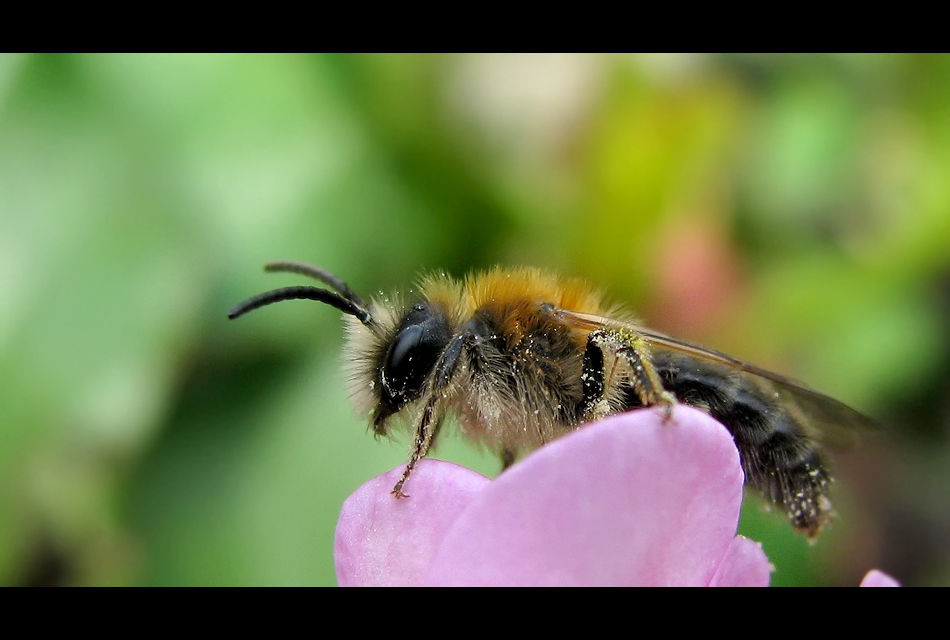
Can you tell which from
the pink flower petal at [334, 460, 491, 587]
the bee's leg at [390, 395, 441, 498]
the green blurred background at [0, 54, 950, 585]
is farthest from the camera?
the green blurred background at [0, 54, 950, 585]

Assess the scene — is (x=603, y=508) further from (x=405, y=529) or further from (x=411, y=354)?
(x=411, y=354)

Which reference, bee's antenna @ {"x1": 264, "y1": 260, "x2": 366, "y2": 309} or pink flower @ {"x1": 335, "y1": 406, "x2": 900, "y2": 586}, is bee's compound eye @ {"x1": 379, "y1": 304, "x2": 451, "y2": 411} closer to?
bee's antenna @ {"x1": 264, "y1": 260, "x2": 366, "y2": 309}

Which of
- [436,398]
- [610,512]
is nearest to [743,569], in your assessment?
[610,512]

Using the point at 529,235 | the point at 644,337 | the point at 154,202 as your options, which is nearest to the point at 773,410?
the point at 644,337

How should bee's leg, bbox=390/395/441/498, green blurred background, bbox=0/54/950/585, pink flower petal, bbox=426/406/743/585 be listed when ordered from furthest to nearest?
green blurred background, bbox=0/54/950/585, bee's leg, bbox=390/395/441/498, pink flower petal, bbox=426/406/743/585

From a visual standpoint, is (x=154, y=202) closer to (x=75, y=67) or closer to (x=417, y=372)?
(x=75, y=67)

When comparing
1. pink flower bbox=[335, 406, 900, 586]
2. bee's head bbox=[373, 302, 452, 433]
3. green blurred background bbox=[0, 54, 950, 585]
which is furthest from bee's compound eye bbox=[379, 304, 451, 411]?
green blurred background bbox=[0, 54, 950, 585]
